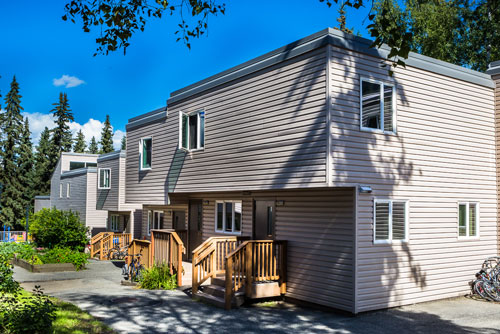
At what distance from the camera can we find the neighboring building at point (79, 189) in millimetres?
32125

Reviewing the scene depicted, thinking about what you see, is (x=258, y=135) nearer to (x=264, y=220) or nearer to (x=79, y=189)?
(x=264, y=220)

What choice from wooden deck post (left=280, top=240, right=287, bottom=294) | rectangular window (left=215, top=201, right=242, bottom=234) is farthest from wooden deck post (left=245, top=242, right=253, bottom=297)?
rectangular window (left=215, top=201, right=242, bottom=234)

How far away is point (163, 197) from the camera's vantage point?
16750mm

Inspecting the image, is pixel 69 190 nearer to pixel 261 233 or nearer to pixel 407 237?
pixel 261 233

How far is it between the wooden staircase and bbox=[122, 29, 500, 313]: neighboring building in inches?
16.8

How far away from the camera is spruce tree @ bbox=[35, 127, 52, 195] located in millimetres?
53562

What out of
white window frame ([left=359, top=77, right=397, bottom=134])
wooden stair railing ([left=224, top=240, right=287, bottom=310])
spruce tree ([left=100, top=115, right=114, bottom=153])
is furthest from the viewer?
spruce tree ([left=100, top=115, right=114, bottom=153])

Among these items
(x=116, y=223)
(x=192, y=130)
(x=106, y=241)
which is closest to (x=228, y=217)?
(x=192, y=130)

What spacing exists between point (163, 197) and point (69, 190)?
2189cm

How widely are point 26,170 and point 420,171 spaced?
163ft

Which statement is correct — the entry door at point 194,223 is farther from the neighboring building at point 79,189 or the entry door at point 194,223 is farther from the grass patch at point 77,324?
the neighboring building at point 79,189

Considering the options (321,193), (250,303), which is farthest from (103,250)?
(321,193)

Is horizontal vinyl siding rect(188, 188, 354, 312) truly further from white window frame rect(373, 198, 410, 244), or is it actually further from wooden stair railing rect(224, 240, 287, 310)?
white window frame rect(373, 198, 410, 244)

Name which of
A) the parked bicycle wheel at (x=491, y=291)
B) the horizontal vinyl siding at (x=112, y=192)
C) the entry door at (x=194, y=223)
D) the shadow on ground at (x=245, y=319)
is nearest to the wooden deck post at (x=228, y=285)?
the shadow on ground at (x=245, y=319)
